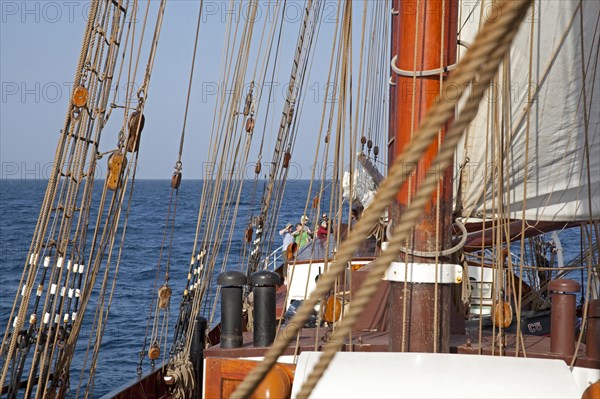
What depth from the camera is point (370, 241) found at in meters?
8.88

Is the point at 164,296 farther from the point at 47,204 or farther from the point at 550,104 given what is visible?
the point at 550,104

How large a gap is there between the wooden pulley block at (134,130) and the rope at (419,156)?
3113 millimetres

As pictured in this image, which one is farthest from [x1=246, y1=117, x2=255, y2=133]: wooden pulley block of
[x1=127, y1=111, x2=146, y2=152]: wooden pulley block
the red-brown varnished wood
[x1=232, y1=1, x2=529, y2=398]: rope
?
[x1=232, y1=1, x2=529, y2=398]: rope

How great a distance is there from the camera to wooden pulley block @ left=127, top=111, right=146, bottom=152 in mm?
4289

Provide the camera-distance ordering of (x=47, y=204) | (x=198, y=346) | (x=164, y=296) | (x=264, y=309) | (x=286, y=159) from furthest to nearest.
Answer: (x=286, y=159) → (x=198, y=346) → (x=164, y=296) → (x=47, y=204) → (x=264, y=309)

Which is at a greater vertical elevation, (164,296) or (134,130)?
(134,130)

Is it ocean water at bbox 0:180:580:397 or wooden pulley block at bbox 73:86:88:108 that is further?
ocean water at bbox 0:180:580:397

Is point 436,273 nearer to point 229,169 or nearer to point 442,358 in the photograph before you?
point 442,358

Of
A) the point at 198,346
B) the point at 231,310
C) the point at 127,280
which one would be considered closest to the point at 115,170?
the point at 231,310

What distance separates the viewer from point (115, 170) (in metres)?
4.14

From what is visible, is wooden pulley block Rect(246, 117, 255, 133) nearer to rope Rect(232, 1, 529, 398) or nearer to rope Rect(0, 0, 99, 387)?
rope Rect(0, 0, 99, 387)

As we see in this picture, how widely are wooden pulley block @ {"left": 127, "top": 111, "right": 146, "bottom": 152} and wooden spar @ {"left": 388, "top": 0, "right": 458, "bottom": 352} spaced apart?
1.76 m

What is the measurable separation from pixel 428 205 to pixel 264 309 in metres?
0.94

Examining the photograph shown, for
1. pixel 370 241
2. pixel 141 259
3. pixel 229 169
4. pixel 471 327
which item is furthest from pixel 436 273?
pixel 141 259
